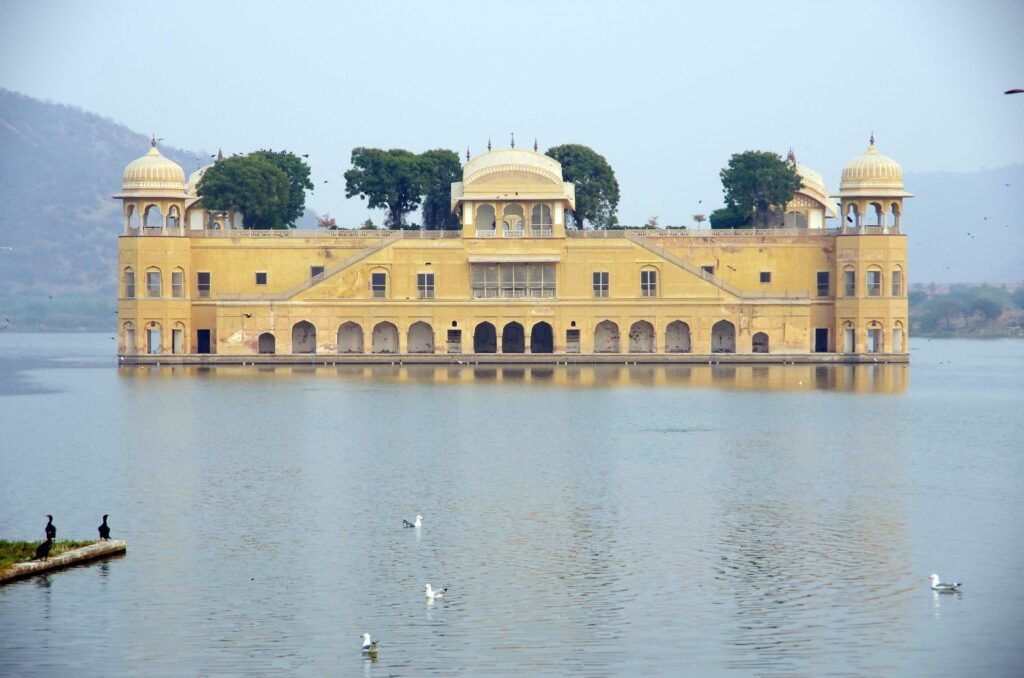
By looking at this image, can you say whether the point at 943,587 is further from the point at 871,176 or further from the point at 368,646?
the point at 871,176

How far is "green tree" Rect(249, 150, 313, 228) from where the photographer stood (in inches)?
3258

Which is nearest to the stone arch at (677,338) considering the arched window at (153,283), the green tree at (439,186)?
the green tree at (439,186)

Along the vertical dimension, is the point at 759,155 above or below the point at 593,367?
above

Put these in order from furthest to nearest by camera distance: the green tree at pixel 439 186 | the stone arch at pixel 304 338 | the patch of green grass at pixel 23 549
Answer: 1. the green tree at pixel 439 186
2. the stone arch at pixel 304 338
3. the patch of green grass at pixel 23 549

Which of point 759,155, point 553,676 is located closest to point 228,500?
point 553,676

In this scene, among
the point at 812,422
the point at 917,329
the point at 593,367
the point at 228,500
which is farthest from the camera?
the point at 917,329

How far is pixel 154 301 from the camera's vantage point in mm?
69375

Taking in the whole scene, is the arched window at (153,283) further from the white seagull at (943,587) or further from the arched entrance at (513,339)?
the white seagull at (943,587)

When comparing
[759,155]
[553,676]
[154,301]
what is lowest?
[553,676]

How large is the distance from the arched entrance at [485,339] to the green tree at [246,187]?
11.0 metres

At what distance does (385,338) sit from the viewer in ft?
236

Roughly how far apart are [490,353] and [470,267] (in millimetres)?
3758

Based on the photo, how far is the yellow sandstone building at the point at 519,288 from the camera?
69.4m

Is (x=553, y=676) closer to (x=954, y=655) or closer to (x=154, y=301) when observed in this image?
(x=954, y=655)
